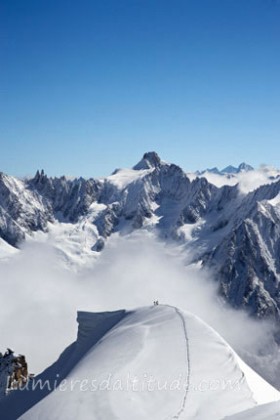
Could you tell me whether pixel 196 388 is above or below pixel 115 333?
below

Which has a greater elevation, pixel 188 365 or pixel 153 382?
pixel 188 365

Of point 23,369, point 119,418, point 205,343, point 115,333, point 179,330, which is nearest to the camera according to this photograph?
point 119,418

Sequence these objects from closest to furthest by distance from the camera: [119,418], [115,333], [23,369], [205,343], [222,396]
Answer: [119,418] < [222,396] < [205,343] < [115,333] < [23,369]

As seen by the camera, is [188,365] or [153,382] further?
[188,365]

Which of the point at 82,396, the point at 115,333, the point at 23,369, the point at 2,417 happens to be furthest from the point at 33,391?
the point at 23,369

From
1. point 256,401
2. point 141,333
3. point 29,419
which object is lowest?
point 256,401

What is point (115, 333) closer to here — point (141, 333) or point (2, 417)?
point (141, 333)

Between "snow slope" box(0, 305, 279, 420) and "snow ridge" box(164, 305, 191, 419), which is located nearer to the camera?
"snow ridge" box(164, 305, 191, 419)

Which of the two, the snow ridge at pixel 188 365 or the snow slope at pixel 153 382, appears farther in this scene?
the snow slope at pixel 153 382
